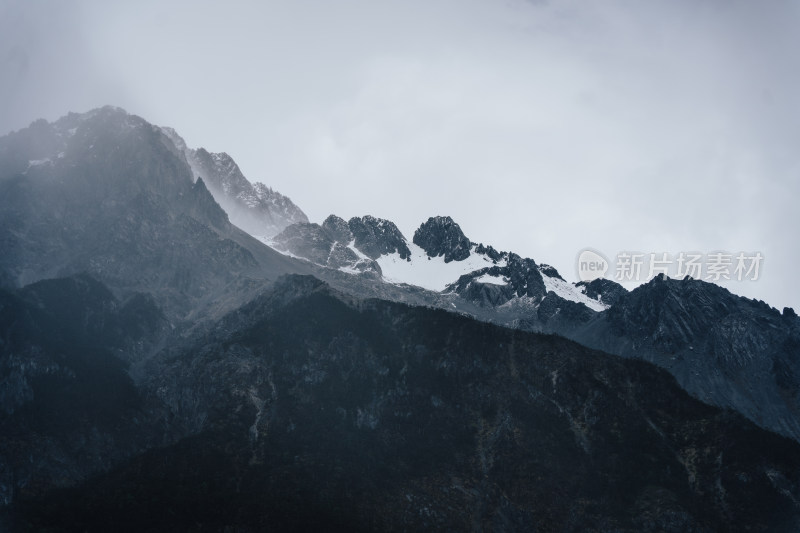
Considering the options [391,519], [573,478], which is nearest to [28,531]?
[391,519]

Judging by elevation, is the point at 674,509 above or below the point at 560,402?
below

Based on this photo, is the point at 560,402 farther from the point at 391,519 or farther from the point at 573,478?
the point at 391,519

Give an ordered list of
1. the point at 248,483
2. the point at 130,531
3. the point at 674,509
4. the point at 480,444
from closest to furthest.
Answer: the point at 130,531 → the point at 674,509 → the point at 248,483 → the point at 480,444

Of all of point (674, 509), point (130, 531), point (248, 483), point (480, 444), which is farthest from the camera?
point (480, 444)

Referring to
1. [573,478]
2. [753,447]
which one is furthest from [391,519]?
[753,447]

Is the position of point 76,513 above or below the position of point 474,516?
below

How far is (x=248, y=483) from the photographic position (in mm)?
164625

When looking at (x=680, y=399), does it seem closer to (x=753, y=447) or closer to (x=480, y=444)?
(x=753, y=447)

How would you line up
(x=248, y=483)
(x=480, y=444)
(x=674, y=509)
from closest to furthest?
(x=674, y=509), (x=248, y=483), (x=480, y=444)

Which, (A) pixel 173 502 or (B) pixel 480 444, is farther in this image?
(B) pixel 480 444

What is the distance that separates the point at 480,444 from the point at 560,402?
30.4m

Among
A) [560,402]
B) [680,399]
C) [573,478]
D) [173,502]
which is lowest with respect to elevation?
[173,502]

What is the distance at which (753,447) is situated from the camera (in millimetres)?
165875

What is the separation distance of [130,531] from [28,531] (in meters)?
25.3
